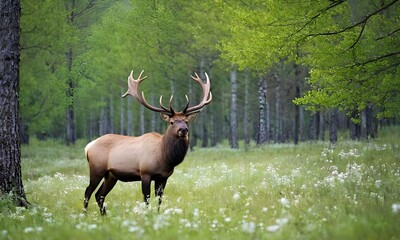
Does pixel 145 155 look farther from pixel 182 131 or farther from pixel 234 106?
pixel 234 106

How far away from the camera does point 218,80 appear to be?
30.0 meters

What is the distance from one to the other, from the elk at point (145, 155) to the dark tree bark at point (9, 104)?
1.33 metres

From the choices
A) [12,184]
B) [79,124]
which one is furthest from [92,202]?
[79,124]

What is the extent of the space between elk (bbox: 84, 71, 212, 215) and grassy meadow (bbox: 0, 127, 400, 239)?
0.53 m

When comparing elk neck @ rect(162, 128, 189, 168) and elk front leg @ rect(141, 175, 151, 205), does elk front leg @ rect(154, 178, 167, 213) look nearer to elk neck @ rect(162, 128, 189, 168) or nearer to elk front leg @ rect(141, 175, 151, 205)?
elk front leg @ rect(141, 175, 151, 205)

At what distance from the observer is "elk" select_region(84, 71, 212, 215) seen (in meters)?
7.60

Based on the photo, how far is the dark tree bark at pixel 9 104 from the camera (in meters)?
7.66

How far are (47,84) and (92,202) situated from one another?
1393 cm

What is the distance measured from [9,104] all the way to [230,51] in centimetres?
748

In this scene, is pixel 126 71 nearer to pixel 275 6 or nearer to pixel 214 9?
pixel 214 9

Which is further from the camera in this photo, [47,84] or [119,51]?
[119,51]

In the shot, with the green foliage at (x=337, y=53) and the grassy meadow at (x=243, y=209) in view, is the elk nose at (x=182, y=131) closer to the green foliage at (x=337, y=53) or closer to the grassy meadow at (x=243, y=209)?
the grassy meadow at (x=243, y=209)

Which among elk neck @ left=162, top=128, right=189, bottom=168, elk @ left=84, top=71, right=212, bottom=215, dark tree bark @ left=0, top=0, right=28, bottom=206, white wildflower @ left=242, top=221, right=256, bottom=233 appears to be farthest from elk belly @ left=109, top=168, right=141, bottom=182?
white wildflower @ left=242, top=221, right=256, bottom=233

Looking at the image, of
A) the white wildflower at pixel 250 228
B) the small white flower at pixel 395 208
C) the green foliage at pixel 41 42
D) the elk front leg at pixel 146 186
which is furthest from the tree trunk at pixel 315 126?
the white wildflower at pixel 250 228
